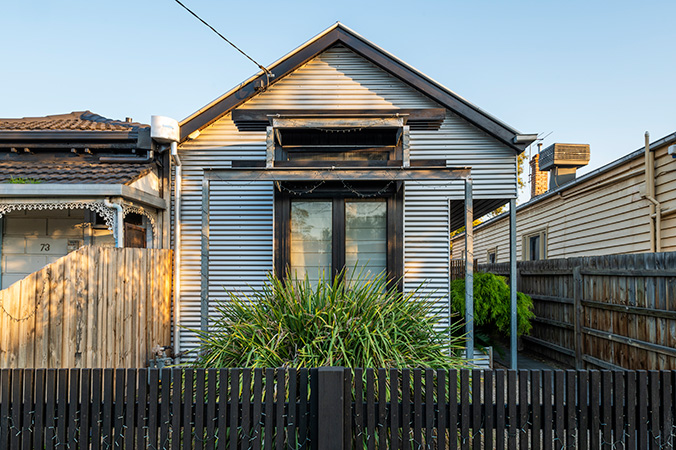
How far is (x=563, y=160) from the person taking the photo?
569 inches

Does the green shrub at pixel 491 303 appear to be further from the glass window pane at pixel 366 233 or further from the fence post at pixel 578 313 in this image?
the glass window pane at pixel 366 233

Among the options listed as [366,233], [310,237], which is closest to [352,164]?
[366,233]

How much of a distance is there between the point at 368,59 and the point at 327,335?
556 centimetres

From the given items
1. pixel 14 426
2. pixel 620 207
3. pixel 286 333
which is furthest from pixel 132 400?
pixel 620 207

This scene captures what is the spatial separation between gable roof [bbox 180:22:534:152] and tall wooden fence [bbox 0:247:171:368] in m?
2.54

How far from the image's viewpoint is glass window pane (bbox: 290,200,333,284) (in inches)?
296

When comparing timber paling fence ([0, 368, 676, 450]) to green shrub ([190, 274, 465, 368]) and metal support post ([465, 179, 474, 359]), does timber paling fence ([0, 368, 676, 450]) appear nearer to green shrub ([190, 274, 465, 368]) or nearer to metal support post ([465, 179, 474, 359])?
green shrub ([190, 274, 465, 368])

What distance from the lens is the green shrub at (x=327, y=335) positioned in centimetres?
370

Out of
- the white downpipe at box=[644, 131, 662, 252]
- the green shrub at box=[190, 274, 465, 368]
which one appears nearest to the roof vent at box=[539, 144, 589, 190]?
the white downpipe at box=[644, 131, 662, 252]

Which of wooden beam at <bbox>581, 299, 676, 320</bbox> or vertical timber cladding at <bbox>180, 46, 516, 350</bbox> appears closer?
wooden beam at <bbox>581, 299, 676, 320</bbox>

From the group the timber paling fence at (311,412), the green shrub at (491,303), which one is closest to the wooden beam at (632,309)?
the green shrub at (491,303)

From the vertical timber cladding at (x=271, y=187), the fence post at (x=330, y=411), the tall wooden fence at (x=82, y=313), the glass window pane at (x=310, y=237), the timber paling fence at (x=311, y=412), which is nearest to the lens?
the fence post at (x=330, y=411)

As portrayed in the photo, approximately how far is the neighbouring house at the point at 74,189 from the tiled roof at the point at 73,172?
1cm

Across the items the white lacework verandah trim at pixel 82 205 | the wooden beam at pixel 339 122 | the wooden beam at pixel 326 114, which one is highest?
the wooden beam at pixel 326 114
